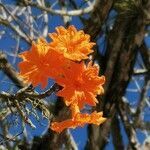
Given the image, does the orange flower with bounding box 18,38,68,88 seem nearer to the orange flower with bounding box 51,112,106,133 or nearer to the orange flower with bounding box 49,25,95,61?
the orange flower with bounding box 49,25,95,61

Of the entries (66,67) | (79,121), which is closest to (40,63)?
(66,67)

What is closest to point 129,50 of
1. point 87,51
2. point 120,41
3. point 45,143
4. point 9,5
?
point 120,41

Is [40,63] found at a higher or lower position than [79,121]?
higher

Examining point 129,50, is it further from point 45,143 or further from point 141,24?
point 45,143

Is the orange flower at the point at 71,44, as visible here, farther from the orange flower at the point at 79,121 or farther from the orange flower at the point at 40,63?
the orange flower at the point at 79,121

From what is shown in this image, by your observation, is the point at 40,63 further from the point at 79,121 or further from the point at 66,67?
the point at 79,121

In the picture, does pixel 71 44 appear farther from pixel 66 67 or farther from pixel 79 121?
pixel 79 121
